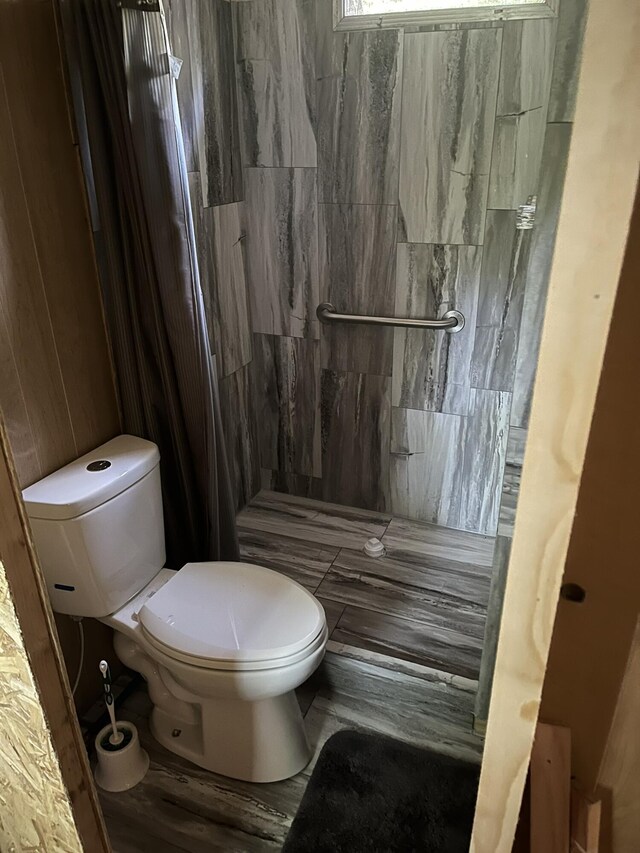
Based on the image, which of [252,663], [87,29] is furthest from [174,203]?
[252,663]

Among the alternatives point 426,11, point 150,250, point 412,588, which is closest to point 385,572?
point 412,588

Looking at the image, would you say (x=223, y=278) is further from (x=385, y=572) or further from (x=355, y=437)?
(x=385, y=572)

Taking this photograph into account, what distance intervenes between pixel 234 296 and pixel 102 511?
3.85 feet

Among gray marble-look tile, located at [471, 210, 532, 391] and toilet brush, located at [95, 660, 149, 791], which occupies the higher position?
gray marble-look tile, located at [471, 210, 532, 391]

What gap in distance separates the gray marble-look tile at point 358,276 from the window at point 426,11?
56 centimetres

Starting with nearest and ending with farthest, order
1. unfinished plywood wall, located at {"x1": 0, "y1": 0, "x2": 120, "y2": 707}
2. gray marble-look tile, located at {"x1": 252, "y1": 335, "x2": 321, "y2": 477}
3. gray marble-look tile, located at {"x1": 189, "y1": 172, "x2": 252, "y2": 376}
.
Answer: unfinished plywood wall, located at {"x1": 0, "y1": 0, "x2": 120, "y2": 707}, gray marble-look tile, located at {"x1": 189, "y1": 172, "x2": 252, "y2": 376}, gray marble-look tile, located at {"x1": 252, "y1": 335, "x2": 321, "y2": 477}

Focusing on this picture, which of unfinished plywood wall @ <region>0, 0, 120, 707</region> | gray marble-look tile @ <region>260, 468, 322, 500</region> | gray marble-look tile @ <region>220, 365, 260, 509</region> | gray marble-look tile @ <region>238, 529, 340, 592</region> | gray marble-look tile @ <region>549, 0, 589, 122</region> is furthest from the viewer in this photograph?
gray marble-look tile @ <region>260, 468, 322, 500</region>

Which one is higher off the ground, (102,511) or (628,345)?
(628,345)

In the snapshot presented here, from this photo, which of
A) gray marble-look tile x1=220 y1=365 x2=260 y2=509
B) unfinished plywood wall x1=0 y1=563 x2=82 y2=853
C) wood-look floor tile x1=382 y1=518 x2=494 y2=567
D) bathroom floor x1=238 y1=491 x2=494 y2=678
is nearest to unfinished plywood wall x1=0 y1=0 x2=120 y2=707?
unfinished plywood wall x1=0 y1=563 x2=82 y2=853

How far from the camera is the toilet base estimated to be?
5.20 ft

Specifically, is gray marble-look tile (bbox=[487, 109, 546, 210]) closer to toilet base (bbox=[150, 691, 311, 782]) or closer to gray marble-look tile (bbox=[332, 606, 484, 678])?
gray marble-look tile (bbox=[332, 606, 484, 678])

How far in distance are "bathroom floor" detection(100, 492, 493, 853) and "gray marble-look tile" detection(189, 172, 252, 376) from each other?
75 cm

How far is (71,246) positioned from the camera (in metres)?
1.51

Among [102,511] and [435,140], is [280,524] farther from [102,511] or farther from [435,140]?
[435,140]
